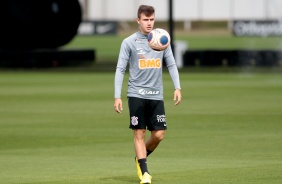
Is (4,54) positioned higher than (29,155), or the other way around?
(29,155)

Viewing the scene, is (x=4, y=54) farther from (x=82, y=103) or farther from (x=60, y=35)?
(x=82, y=103)

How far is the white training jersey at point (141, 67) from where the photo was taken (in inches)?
490

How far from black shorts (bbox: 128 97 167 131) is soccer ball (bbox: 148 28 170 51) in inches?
25.2

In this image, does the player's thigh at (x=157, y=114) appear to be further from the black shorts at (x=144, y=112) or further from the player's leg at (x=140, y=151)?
the player's leg at (x=140, y=151)

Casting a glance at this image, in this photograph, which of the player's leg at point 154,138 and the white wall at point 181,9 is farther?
the white wall at point 181,9

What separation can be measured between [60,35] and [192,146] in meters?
34.2

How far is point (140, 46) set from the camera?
12.5 m

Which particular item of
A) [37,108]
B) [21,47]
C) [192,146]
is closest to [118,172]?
[192,146]

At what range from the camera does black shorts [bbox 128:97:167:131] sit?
1251 centimetres

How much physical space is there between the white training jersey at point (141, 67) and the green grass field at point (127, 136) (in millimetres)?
1067

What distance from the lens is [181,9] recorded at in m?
75.6

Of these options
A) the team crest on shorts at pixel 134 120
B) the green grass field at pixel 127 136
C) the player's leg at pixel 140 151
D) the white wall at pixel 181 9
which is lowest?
the white wall at pixel 181 9

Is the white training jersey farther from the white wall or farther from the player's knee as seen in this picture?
the white wall

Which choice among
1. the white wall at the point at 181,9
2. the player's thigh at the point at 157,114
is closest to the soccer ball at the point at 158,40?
the player's thigh at the point at 157,114
